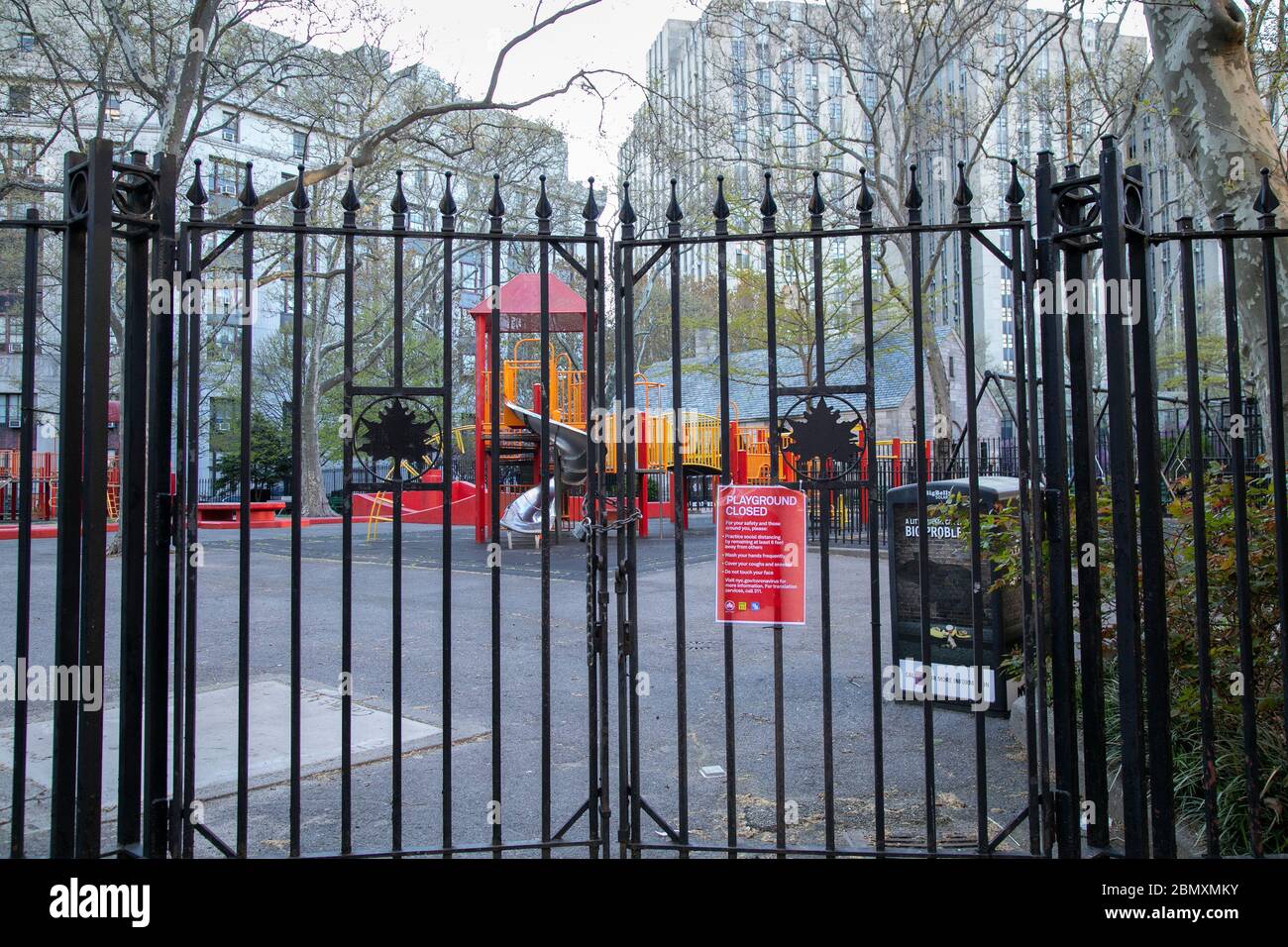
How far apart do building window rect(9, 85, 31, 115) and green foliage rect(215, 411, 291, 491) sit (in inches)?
622

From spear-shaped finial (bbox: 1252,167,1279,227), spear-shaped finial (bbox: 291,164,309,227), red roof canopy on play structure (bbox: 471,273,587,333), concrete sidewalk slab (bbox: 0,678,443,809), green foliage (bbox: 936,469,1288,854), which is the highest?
red roof canopy on play structure (bbox: 471,273,587,333)

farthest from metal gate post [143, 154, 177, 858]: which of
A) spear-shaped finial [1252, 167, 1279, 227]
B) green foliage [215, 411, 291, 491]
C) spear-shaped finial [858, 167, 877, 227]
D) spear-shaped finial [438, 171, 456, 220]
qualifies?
green foliage [215, 411, 291, 491]

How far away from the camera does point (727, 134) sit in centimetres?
1880

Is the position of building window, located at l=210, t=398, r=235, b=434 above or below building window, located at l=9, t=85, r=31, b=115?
below

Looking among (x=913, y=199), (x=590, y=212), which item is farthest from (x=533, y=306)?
(x=913, y=199)

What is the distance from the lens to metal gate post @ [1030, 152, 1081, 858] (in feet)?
10.8

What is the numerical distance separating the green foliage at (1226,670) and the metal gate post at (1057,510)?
1.72 feet

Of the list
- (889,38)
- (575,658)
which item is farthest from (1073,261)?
(889,38)

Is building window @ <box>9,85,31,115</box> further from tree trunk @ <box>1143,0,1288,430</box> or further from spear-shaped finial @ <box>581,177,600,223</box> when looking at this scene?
tree trunk @ <box>1143,0,1288,430</box>

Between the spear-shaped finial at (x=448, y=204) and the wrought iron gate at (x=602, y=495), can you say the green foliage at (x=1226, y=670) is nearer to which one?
the wrought iron gate at (x=602, y=495)

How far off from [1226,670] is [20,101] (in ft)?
74.9
